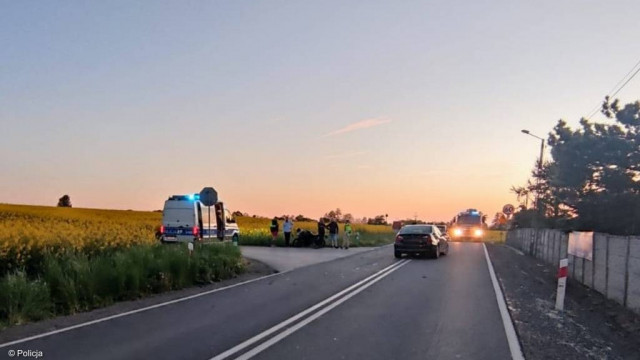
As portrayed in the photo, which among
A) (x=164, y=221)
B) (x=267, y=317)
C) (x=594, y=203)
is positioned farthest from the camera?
(x=594, y=203)

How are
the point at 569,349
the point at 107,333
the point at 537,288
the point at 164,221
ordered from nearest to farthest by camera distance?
the point at 569,349 → the point at 107,333 → the point at 537,288 → the point at 164,221

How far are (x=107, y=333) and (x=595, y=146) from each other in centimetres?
2993

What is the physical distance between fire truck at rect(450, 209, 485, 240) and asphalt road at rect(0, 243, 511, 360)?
4153cm

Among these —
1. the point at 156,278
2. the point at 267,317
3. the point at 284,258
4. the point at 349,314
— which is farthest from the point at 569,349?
the point at 284,258

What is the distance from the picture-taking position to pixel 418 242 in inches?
1064

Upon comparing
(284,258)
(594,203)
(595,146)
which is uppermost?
(595,146)

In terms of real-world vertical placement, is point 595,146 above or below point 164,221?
above

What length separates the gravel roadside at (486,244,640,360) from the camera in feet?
28.5

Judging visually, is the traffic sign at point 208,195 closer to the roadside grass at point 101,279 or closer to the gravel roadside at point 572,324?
the roadside grass at point 101,279

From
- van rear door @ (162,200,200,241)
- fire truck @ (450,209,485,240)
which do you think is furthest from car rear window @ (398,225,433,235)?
fire truck @ (450,209,485,240)

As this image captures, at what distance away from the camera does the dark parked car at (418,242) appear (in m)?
26.9

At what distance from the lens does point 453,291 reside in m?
15.0

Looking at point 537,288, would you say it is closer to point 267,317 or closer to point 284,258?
point 267,317

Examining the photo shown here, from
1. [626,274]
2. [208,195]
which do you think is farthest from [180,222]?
[626,274]
